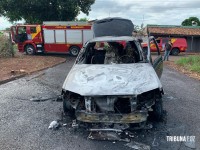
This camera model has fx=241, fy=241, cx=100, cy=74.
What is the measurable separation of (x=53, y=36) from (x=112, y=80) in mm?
16126

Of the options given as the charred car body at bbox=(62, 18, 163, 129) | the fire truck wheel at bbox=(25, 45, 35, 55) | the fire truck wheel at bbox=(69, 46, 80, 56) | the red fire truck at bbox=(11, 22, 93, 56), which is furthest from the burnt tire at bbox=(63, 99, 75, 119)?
the fire truck wheel at bbox=(25, 45, 35, 55)

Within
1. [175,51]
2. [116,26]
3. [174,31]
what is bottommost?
[175,51]

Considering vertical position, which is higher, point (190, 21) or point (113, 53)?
point (190, 21)

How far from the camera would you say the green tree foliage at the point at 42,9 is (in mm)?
23141

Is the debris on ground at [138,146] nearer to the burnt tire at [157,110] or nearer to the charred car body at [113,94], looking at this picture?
the charred car body at [113,94]

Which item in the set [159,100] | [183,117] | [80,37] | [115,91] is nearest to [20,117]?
[115,91]

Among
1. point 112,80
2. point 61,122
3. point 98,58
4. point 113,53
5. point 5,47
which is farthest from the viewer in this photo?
point 5,47

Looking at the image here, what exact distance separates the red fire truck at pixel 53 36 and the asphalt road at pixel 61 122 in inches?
467

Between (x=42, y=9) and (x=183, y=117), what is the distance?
21494 mm

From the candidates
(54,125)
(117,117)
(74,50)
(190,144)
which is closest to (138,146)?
(117,117)

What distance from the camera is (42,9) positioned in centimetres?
2417

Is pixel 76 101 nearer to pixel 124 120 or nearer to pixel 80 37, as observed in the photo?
Answer: pixel 124 120

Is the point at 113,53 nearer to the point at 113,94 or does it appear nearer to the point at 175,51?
the point at 113,94

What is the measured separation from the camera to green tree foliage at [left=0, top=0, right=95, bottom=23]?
75.9 feet
